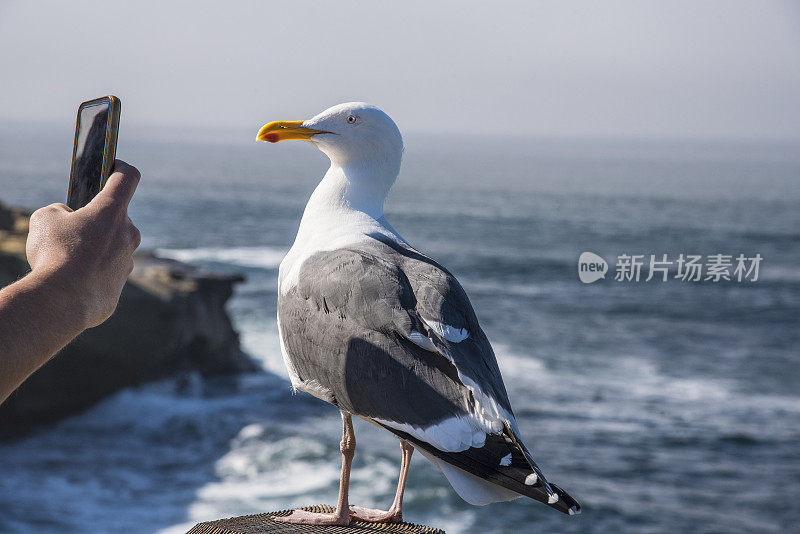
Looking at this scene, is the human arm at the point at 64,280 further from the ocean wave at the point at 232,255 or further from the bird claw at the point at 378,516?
the ocean wave at the point at 232,255

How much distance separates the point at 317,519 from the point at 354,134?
1.58m

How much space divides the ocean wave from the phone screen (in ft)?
127

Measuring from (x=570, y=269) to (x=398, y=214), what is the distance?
24523mm

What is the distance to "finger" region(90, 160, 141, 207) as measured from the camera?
2.16m

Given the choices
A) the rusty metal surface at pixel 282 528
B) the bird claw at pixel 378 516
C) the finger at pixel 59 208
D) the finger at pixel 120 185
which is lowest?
the rusty metal surface at pixel 282 528

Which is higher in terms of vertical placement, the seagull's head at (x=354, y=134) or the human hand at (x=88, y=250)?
the seagull's head at (x=354, y=134)

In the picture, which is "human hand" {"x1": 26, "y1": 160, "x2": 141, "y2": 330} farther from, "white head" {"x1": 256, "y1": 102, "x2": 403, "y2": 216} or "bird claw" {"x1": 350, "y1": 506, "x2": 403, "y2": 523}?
"bird claw" {"x1": 350, "y1": 506, "x2": 403, "y2": 523}

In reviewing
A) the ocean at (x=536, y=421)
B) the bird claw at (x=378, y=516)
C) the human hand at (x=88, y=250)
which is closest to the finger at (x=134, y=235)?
the human hand at (x=88, y=250)

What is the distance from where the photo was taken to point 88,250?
202 centimetres

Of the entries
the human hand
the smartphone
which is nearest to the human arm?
the human hand

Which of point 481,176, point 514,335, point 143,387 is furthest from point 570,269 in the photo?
point 481,176

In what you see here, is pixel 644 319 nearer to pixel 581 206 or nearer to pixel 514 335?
pixel 514 335

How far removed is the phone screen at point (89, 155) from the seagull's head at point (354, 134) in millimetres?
1202

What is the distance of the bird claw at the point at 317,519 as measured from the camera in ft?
11.0
